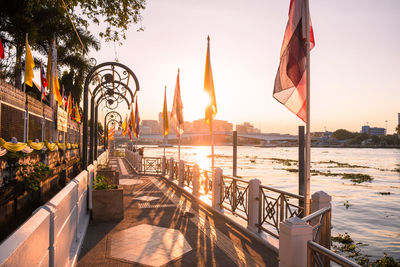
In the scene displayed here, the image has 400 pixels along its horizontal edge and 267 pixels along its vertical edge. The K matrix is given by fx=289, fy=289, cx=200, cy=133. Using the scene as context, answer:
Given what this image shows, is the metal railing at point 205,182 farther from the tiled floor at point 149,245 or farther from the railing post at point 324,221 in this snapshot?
the railing post at point 324,221

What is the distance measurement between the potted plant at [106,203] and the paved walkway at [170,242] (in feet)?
0.82

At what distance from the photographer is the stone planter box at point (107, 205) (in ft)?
26.7

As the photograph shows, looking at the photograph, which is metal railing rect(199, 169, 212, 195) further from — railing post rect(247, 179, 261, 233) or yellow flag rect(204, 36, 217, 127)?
railing post rect(247, 179, 261, 233)

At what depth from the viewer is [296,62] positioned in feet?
18.2

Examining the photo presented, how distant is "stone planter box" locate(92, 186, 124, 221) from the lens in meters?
8.14

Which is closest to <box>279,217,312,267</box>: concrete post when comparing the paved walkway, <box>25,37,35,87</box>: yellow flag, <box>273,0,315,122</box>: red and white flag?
the paved walkway

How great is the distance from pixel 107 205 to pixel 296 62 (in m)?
6.28

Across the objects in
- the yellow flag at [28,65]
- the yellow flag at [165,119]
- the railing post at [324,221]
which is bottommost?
the railing post at [324,221]

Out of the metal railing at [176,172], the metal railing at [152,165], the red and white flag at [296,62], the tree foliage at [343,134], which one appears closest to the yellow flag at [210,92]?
the red and white flag at [296,62]

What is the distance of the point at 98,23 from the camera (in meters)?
8.67

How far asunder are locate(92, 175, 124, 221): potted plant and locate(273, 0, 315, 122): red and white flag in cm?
539

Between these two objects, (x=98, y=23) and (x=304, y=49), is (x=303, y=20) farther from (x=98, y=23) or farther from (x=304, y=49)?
(x=98, y=23)

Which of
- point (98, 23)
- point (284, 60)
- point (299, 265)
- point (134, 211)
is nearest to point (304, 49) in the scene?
point (284, 60)

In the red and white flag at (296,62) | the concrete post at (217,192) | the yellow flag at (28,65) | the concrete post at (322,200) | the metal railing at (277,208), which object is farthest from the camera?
the yellow flag at (28,65)
